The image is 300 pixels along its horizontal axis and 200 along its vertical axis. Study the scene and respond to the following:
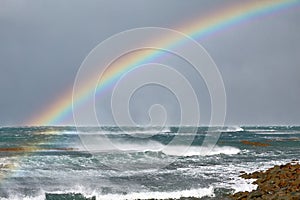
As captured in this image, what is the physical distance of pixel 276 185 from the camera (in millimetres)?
20781

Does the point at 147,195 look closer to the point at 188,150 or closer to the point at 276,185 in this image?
the point at 276,185

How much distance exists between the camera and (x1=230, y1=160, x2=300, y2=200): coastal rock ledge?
17.2m

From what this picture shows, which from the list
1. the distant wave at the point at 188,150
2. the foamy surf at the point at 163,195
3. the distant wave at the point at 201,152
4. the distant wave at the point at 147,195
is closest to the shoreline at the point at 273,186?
the distant wave at the point at 147,195

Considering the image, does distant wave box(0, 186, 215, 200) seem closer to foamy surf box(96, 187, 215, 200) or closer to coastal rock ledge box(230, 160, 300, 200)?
foamy surf box(96, 187, 215, 200)

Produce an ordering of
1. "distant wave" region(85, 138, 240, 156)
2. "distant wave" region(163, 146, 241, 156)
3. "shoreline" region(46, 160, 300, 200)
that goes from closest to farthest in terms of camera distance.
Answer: "shoreline" region(46, 160, 300, 200)
"distant wave" region(163, 146, 241, 156)
"distant wave" region(85, 138, 240, 156)

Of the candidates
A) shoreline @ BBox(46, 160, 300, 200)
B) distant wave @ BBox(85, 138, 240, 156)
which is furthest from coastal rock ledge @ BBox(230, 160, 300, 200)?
distant wave @ BBox(85, 138, 240, 156)

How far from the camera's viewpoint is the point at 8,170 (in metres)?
29.6

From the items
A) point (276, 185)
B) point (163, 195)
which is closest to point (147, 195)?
point (163, 195)

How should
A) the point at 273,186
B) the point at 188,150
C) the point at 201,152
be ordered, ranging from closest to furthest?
the point at 273,186, the point at 201,152, the point at 188,150

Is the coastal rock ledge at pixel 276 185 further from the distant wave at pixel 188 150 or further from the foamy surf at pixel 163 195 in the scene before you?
the distant wave at pixel 188 150

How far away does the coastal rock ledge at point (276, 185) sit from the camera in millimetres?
17225

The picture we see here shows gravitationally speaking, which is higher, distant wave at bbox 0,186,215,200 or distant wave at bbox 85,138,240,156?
distant wave at bbox 85,138,240,156

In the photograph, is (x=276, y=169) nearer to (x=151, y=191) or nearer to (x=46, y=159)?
(x=151, y=191)

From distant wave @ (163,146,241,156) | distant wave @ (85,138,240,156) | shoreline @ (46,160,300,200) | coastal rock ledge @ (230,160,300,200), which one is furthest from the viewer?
distant wave @ (85,138,240,156)
